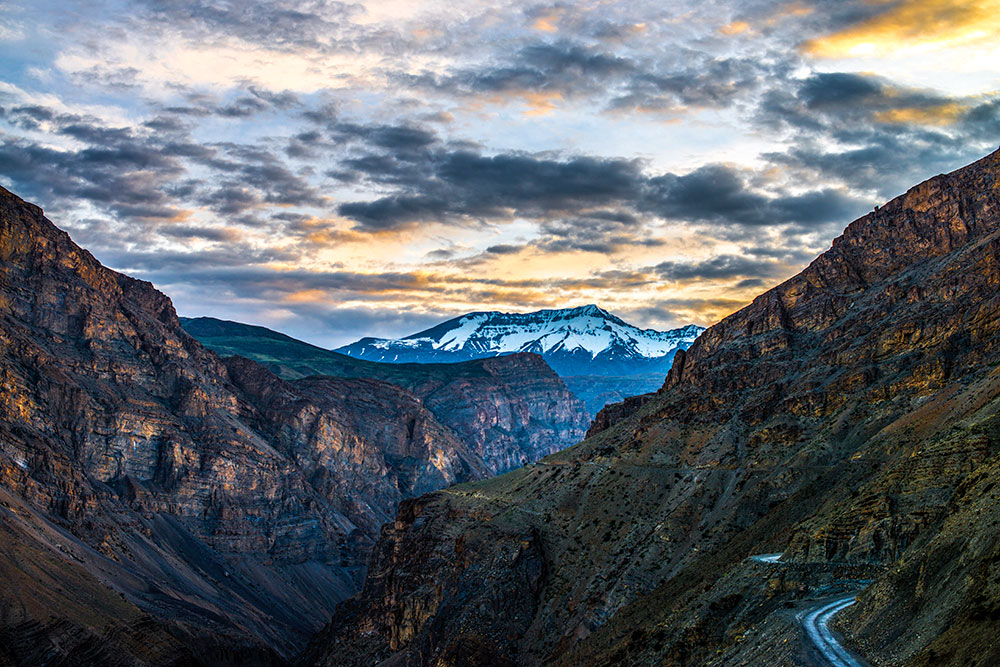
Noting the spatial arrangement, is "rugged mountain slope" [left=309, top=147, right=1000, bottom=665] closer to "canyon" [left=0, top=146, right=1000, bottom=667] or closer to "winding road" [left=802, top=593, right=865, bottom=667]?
"canyon" [left=0, top=146, right=1000, bottom=667]

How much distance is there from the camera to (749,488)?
400 ft

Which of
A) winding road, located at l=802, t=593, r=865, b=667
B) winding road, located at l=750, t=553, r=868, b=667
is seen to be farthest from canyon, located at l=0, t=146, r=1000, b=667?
winding road, located at l=802, t=593, r=865, b=667

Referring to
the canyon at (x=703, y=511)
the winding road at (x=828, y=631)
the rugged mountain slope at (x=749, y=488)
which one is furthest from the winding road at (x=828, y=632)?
the canyon at (x=703, y=511)

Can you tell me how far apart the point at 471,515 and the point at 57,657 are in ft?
210

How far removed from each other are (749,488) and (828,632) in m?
71.1

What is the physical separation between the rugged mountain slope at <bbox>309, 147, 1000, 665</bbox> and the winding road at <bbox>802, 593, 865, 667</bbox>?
4.35 ft

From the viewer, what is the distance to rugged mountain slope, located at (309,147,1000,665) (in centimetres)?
6931

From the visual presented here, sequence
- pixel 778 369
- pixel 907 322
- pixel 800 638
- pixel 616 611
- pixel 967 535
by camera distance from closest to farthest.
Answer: pixel 967 535 < pixel 800 638 < pixel 616 611 < pixel 907 322 < pixel 778 369

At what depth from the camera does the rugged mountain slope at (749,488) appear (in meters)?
69.3

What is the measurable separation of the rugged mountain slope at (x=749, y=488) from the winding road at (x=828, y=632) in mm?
1327

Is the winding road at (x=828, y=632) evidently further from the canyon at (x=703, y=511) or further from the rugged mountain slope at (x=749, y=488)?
the canyon at (x=703, y=511)

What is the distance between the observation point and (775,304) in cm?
15850

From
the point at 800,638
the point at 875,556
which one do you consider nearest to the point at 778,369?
the point at 875,556

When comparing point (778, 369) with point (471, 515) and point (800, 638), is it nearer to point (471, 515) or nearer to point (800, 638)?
point (471, 515)
